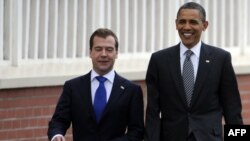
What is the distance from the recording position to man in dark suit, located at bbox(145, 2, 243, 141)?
5.72m

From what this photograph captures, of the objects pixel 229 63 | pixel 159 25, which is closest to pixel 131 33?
pixel 159 25

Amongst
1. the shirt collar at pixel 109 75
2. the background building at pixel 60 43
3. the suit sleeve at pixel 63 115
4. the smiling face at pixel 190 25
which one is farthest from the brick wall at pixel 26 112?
the smiling face at pixel 190 25

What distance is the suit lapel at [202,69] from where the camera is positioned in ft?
18.7

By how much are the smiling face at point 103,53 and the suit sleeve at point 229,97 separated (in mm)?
877

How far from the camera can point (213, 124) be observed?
5.77 meters

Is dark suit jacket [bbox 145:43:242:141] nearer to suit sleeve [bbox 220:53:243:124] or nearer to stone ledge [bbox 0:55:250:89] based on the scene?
suit sleeve [bbox 220:53:243:124]

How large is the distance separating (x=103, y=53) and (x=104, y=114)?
45 cm

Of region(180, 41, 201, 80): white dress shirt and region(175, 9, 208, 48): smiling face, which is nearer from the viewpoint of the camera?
region(175, 9, 208, 48): smiling face

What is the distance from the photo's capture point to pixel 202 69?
5770mm

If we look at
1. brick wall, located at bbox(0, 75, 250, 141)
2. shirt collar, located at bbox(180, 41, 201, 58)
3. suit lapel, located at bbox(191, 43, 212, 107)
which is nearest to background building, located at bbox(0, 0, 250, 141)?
brick wall, located at bbox(0, 75, 250, 141)

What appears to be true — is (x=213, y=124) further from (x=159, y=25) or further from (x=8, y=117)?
(x=159, y=25)

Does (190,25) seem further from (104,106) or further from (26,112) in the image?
(26,112)

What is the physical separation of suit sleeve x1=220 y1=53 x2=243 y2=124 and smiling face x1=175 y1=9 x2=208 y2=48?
352mm

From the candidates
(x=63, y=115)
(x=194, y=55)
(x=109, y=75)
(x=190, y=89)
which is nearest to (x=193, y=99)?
(x=190, y=89)
